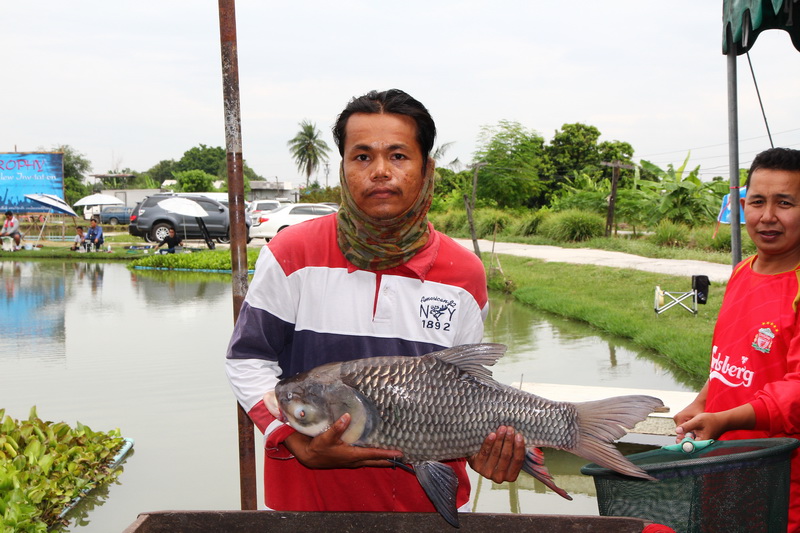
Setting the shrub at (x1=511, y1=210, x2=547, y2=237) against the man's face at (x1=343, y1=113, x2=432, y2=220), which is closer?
the man's face at (x1=343, y1=113, x2=432, y2=220)

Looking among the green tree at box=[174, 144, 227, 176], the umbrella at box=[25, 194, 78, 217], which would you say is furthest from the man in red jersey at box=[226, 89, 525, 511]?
the green tree at box=[174, 144, 227, 176]

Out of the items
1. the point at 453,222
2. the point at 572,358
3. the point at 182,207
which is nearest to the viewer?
the point at 572,358

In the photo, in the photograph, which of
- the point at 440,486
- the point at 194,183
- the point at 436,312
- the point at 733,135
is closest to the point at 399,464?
the point at 440,486

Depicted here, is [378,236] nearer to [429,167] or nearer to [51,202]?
[429,167]

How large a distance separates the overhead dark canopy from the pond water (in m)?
3.10

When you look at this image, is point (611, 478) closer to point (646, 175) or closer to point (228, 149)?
point (228, 149)

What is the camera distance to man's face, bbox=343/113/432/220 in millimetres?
1994

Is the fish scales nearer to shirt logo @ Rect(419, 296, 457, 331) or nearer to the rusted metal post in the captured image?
shirt logo @ Rect(419, 296, 457, 331)

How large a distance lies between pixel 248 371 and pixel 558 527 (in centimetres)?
86

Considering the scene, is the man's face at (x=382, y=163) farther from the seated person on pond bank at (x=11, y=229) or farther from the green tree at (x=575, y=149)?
the green tree at (x=575, y=149)

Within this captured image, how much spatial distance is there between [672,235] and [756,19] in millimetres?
18176

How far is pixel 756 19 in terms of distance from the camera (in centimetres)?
420

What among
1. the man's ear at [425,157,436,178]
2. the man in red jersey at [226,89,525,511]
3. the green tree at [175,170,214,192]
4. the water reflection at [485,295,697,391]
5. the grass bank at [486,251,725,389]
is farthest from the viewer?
the green tree at [175,170,214,192]

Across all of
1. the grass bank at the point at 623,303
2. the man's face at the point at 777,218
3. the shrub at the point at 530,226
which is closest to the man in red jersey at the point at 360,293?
the man's face at the point at 777,218
